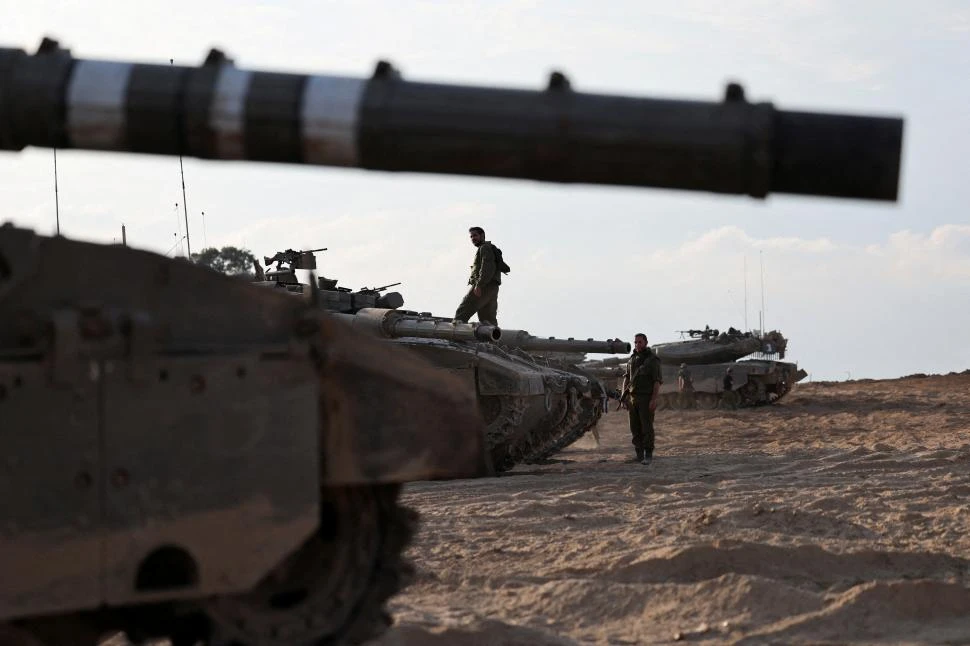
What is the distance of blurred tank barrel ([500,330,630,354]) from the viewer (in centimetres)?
1839

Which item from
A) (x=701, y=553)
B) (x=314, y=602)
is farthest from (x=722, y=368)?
(x=314, y=602)

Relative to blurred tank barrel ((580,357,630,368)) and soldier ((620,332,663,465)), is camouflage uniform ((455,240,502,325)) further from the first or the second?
blurred tank barrel ((580,357,630,368))

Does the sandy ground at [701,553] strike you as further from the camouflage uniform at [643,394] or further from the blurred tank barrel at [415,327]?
the blurred tank barrel at [415,327]

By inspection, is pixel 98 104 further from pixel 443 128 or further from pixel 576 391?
pixel 576 391

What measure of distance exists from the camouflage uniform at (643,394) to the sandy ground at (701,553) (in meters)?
0.35

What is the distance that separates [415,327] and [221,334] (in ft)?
34.4

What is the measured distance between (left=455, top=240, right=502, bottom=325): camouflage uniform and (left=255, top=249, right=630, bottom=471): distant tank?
19.7 inches

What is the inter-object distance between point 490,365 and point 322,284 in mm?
2908

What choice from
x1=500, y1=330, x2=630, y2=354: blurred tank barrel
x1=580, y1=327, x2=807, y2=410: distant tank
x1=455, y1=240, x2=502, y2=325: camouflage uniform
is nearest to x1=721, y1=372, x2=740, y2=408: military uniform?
x1=580, y1=327, x2=807, y2=410: distant tank

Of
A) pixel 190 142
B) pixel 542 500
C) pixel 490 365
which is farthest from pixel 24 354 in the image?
pixel 490 365

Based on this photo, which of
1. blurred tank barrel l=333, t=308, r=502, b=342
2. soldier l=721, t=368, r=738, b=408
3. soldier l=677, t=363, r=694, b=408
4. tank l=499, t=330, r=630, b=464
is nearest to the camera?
blurred tank barrel l=333, t=308, r=502, b=342

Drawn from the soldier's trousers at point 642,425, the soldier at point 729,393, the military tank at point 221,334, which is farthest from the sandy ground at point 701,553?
the soldier at point 729,393

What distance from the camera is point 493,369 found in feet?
49.0

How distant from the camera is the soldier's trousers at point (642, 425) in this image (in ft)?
54.1
